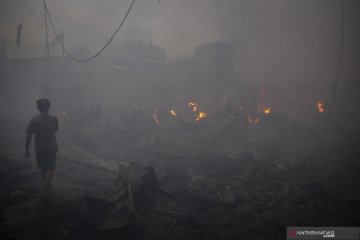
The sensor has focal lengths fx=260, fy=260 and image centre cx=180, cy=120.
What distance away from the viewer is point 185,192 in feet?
23.4

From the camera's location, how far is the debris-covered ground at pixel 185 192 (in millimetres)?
5320

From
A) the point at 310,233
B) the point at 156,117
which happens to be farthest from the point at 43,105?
the point at 156,117

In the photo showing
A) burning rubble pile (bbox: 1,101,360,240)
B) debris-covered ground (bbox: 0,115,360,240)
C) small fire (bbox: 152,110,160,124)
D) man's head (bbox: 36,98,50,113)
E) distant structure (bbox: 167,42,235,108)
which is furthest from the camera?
distant structure (bbox: 167,42,235,108)

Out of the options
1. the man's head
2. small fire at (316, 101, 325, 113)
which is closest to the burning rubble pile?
the man's head

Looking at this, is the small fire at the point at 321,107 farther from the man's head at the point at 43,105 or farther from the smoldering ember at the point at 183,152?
the man's head at the point at 43,105

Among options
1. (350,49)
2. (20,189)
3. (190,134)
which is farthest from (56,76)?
(350,49)

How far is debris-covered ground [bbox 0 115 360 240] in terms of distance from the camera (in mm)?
5320

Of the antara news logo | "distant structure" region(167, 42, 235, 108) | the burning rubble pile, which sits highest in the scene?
"distant structure" region(167, 42, 235, 108)

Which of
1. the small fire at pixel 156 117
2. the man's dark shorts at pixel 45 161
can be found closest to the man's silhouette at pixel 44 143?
the man's dark shorts at pixel 45 161

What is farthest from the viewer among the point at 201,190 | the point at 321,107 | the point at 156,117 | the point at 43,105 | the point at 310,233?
the point at 321,107

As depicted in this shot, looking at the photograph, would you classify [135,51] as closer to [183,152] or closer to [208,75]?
[208,75]

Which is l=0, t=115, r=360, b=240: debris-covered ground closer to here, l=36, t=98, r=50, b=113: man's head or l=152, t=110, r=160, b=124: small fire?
l=36, t=98, r=50, b=113: man's head

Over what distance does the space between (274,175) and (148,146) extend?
6.61m

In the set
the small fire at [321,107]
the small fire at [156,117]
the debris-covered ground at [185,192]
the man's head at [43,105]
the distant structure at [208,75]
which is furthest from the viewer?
the distant structure at [208,75]
